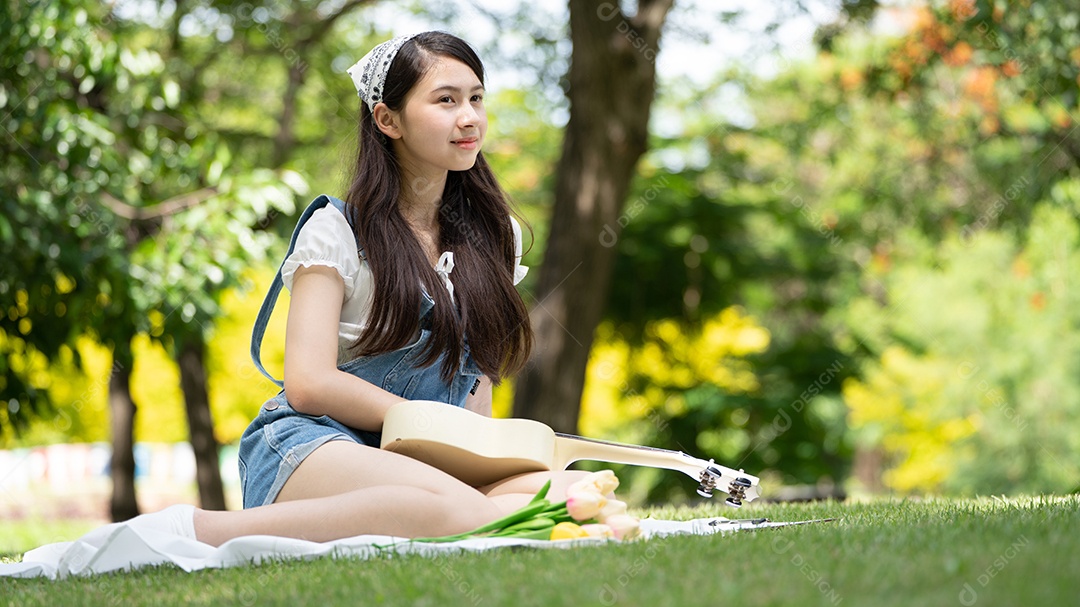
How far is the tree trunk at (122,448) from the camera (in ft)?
33.9

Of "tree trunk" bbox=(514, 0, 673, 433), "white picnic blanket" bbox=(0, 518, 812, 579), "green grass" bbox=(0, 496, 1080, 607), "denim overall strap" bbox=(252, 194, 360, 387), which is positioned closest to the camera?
"green grass" bbox=(0, 496, 1080, 607)

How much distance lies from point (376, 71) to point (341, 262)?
0.69 meters

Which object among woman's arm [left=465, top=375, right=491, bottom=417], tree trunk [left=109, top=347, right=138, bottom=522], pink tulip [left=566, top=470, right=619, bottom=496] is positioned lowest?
tree trunk [left=109, top=347, right=138, bottom=522]

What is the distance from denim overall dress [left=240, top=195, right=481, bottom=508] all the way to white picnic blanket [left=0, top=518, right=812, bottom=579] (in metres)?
0.34

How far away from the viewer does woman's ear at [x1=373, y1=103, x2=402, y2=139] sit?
11.6ft

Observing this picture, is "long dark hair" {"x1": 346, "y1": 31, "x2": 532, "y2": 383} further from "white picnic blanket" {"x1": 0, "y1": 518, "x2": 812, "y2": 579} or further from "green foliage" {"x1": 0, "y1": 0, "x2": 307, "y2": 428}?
"green foliage" {"x1": 0, "y1": 0, "x2": 307, "y2": 428}

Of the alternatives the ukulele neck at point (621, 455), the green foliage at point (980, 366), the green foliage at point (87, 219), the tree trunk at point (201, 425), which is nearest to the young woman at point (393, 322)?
the ukulele neck at point (621, 455)

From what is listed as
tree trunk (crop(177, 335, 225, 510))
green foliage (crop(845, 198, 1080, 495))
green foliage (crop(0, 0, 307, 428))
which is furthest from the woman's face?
green foliage (crop(845, 198, 1080, 495))

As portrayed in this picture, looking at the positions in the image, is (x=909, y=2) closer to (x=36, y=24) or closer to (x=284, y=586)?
(x=36, y=24)

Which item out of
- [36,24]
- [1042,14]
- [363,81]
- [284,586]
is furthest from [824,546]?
[1042,14]

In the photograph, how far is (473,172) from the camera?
376cm

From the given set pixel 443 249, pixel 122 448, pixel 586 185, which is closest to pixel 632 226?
pixel 586 185

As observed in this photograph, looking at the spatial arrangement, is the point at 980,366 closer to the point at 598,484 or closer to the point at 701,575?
the point at 598,484

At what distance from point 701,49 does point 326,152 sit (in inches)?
162
